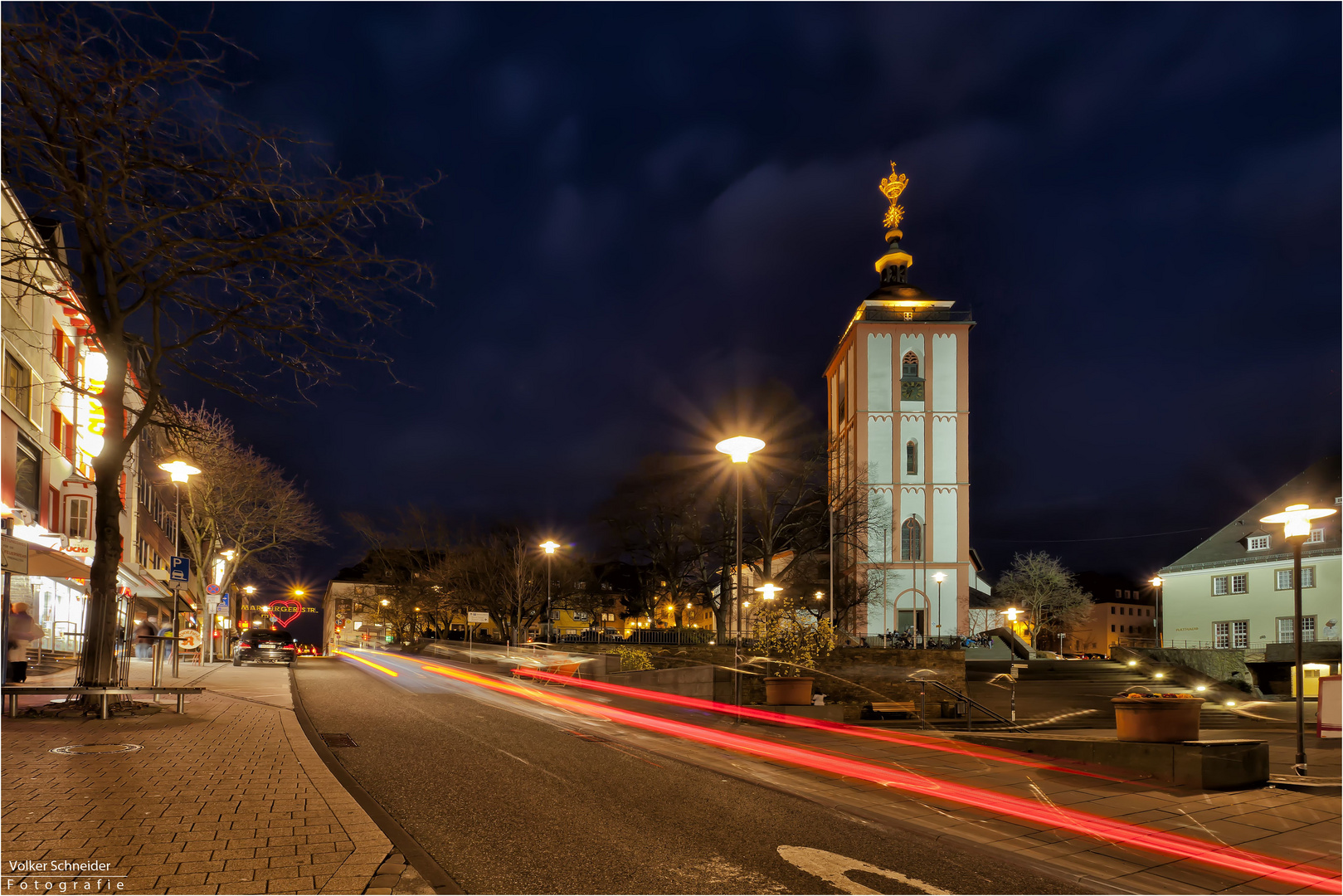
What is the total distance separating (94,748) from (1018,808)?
373 inches

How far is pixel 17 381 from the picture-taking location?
22.9m

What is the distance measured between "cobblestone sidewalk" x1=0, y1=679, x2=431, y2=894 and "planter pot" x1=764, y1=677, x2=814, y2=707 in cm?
939

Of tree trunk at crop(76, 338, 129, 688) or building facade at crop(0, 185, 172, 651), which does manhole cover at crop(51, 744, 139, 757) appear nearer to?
tree trunk at crop(76, 338, 129, 688)

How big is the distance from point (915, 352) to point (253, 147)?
5586 centimetres

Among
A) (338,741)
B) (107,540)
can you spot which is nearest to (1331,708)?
(338,741)

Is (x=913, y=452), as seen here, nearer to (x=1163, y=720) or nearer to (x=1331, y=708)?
(x=1331, y=708)

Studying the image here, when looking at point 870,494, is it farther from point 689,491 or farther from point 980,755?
point 980,755

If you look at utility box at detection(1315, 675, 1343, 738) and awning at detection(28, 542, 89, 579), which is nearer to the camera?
utility box at detection(1315, 675, 1343, 738)

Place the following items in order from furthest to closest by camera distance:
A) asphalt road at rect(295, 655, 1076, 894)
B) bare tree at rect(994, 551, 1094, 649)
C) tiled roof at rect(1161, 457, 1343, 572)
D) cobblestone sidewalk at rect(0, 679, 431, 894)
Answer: bare tree at rect(994, 551, 1094, 649) < tiled roof at rect(1161, 457, 1343, 572) < asphalt road at rect(295, 655, 1076, 894) < cobblestone sidewalk at rect(0, 679, 431, 894)

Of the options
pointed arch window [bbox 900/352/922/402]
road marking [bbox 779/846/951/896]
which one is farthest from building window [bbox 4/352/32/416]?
pointed arch window [bbox 900/352/922/402]

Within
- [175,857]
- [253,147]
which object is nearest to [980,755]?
[175,857]

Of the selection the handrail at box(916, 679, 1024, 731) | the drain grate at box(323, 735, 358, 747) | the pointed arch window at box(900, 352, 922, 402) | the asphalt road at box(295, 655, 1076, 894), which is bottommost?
the handrail at box(916, 679, 1024, 731)

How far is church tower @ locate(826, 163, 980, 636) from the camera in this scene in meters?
58.5

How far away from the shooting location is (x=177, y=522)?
34.7 metres
